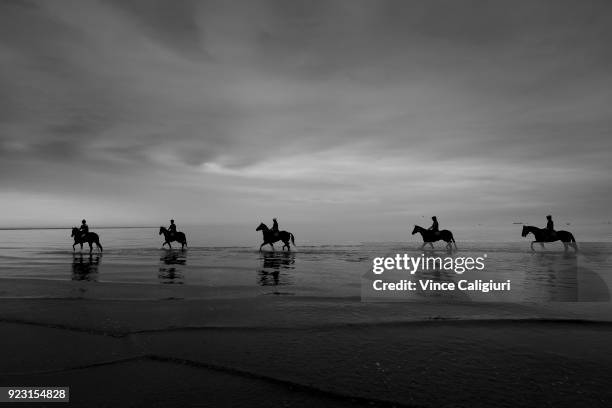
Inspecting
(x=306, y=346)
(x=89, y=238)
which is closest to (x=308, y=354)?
(x=306, y=346)

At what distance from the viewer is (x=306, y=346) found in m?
6.36

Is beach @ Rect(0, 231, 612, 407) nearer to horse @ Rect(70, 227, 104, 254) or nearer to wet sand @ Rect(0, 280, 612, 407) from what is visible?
wet sand @ Rect(0, 280, 612, 407)

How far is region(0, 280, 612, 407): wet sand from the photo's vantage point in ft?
14.8

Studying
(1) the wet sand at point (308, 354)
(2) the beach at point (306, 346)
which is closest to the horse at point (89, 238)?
(2) the beach at point (306, 346)

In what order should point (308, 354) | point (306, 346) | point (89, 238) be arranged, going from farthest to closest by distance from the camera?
1. point (89, 238)
2. point (306, 346)
3. point (308, 354)

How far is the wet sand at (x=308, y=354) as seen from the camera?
14.8 feet

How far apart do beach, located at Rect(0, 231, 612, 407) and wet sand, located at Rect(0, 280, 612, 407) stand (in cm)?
3

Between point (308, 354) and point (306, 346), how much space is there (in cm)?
40

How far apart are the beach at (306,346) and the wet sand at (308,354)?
1.1 inches

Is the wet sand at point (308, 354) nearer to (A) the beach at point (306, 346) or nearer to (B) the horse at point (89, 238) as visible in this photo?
(A) the beach at point (306, 346)

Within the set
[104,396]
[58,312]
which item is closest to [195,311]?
[58,312]

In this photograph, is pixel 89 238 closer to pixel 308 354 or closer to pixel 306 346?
pixel 306 346

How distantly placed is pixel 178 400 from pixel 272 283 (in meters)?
9.68

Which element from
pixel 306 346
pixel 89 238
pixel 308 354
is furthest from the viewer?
pixel 89 238
